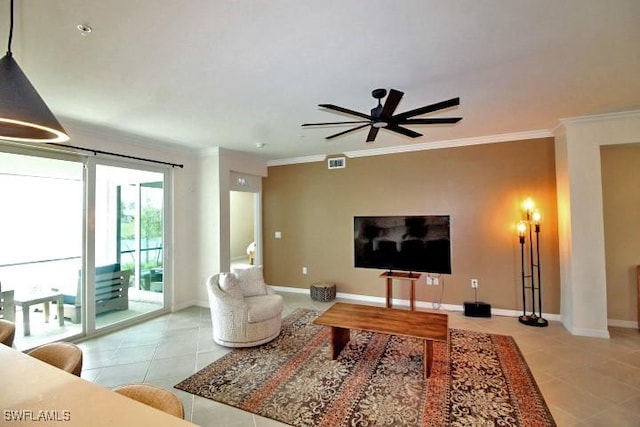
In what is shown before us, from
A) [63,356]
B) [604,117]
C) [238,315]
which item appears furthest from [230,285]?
[604,117]

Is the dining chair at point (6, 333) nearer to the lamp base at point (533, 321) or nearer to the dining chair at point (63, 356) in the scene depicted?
the dining chair at point (63, 356)

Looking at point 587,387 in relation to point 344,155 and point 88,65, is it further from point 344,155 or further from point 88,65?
point 88,65

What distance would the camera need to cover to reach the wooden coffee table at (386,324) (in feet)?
9.11

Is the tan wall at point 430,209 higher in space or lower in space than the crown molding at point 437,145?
lower

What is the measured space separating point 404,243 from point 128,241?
427cm

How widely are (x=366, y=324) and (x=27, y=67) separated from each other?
366 centimetres

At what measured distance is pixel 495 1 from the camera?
5.49 ft

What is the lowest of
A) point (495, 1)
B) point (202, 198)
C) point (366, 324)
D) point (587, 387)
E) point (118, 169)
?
point (587, 387)

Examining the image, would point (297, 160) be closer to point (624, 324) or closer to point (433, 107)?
point (433, 107)

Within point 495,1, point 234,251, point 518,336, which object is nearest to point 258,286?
point 518,336

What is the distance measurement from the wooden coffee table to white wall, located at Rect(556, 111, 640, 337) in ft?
6.46

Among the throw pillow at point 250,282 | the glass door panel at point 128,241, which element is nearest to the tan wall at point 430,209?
the throw pillow at point 250,282

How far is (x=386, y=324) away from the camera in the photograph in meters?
3.05

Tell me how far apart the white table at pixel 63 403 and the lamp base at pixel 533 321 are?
4697mm
